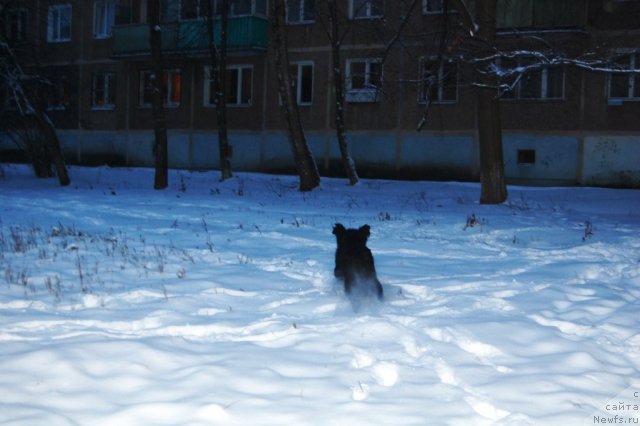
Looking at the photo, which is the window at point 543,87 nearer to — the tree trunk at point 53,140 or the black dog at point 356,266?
the tree trunk at point 53,140

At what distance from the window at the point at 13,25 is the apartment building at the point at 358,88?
0.07 m

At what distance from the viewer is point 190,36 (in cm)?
3052

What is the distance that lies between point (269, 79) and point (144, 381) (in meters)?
26.9

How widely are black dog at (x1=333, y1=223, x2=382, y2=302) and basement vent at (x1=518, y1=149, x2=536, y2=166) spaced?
63.2 feet

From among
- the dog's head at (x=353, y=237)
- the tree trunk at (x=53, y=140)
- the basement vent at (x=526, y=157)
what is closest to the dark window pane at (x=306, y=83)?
the basement vent at (x=526, y=157)

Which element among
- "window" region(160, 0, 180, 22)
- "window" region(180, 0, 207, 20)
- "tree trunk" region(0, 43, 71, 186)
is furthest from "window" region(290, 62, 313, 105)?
"tree trunk" region(0, 43, 71, 186)

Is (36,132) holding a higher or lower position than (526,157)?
higher

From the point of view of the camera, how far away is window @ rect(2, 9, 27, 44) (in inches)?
819

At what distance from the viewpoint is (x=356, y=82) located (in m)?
28.3

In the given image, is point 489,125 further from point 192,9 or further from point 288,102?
point 192,9

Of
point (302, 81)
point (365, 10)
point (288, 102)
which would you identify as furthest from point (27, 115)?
point (365, 10)

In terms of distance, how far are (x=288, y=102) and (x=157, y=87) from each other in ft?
13.7

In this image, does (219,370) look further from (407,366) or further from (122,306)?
(122,306)

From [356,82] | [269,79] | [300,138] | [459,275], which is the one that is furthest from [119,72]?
[459,275]
